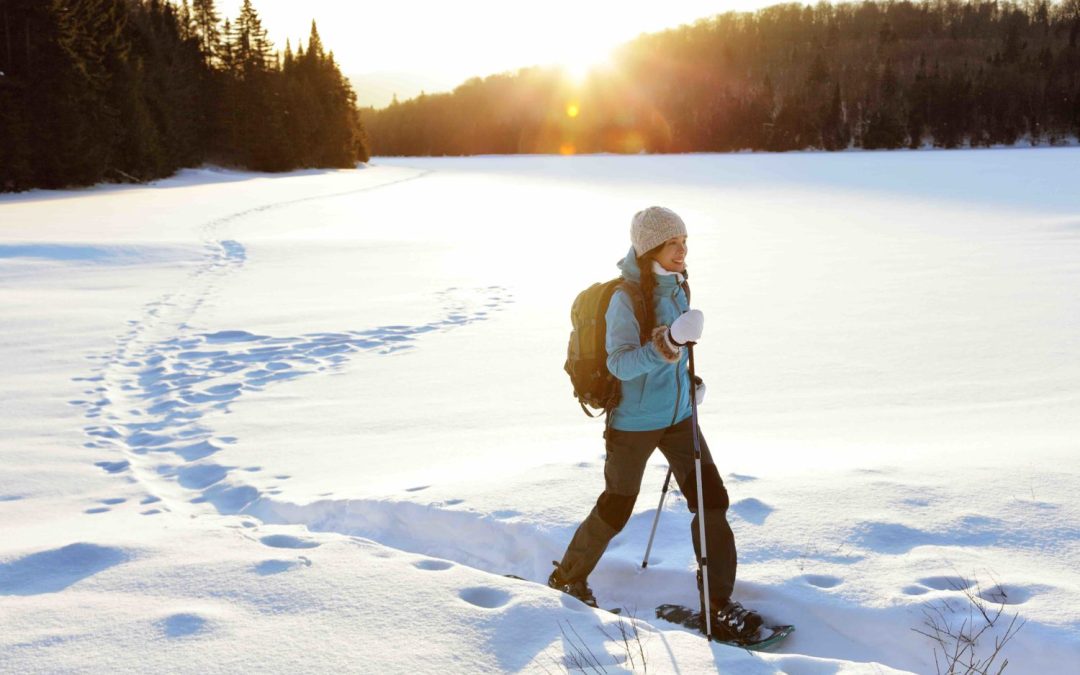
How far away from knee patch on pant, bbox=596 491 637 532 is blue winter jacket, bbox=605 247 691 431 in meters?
0.33

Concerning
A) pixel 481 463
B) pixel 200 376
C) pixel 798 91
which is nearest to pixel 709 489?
pixel 481 463

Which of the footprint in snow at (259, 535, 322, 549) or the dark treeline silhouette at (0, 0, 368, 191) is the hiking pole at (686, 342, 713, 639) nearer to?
the footprint in snow at (259, 535, 322, 549)

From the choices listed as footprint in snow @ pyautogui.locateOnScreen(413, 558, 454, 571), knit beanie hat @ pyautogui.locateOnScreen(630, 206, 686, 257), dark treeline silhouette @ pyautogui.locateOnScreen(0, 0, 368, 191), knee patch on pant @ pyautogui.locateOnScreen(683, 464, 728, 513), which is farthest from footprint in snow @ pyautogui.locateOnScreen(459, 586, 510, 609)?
dark treeline silhouette @ pyautogui.locateOnScreen(0, 0, 368, 191)

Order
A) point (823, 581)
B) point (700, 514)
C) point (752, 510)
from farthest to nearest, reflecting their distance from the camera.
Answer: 1. point (752, 510)
2. point (823, 581)
3. point (700, 514)

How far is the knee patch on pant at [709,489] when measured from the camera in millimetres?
3686

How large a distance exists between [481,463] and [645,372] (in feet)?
8.49

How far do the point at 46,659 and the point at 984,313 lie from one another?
35.1ft

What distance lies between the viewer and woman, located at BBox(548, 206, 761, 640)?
11.2 feet

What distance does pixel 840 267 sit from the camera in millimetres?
14992

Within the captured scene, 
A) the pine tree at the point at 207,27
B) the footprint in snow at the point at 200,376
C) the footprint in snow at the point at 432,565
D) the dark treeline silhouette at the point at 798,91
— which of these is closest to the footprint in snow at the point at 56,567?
the footprint in snow at the point at 200,376

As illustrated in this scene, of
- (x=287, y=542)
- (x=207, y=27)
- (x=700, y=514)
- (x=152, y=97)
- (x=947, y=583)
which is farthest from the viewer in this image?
(x=207, y=27)

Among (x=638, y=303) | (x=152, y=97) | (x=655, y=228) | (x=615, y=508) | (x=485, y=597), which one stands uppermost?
(x=152, y=97)

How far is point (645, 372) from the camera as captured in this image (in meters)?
3.43

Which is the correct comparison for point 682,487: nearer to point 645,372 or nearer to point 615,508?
point 615,508
